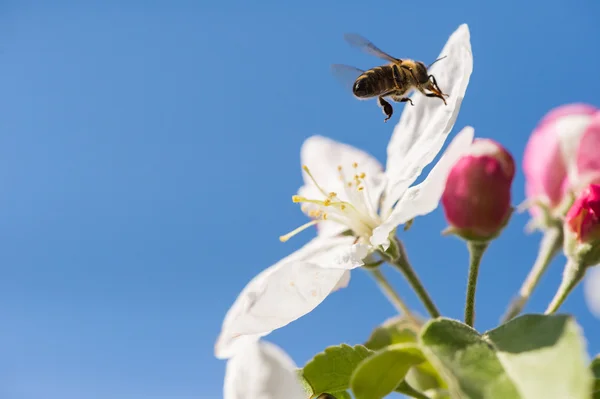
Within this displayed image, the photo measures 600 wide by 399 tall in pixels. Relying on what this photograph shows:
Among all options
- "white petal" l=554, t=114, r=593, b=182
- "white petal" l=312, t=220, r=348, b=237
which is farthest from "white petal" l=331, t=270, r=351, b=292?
"white petal" l=554, t=114, r=593, b=182

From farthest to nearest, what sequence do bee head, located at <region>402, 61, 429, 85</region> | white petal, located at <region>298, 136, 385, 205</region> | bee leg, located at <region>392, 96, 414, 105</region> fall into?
white petal, located at <region>298, 136, 385, 205</region>
bee leg, located at <region>392, 96, 414, 105</region>
bee head, located at <region>402, 61, 429, 85</region>

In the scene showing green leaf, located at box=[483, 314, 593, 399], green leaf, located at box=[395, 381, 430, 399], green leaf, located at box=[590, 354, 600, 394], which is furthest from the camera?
green leaf, located at box=[395, 381, 430, 399]

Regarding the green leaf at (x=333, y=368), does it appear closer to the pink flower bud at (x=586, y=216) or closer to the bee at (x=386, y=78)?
the pink flower bud at (x=586, y=216)

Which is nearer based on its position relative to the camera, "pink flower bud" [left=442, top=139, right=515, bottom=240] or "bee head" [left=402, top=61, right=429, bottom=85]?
"pink flower bud" [left=442, top=139, right=515, bottom=240]

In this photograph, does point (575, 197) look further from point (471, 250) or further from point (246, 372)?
point (246, 372)

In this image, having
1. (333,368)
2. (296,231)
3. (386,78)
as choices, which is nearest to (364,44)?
(386,78)

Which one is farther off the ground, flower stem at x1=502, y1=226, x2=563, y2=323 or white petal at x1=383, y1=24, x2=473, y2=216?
white petal at x1=383, y1=24, x2=473, y2=216

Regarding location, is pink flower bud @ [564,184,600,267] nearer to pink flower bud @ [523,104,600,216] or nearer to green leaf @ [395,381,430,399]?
pink flower bud @ [523,104,600,216]
